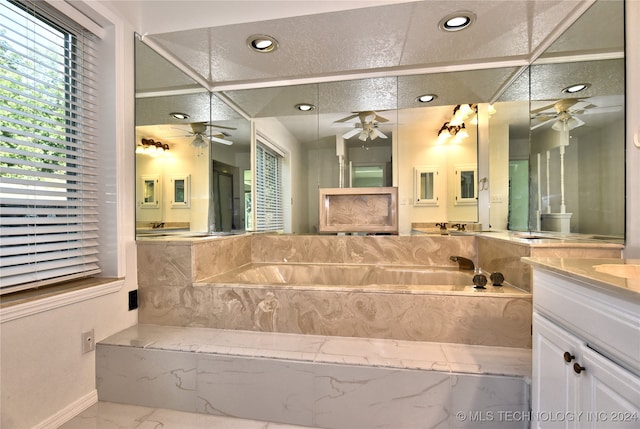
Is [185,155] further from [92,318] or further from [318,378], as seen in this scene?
[318,378]

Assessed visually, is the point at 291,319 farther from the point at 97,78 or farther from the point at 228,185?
the point at 97,78

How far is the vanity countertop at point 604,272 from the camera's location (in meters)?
0.74

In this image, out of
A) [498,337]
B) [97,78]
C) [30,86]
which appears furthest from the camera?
[97,78]

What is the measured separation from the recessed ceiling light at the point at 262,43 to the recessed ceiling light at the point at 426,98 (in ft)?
4.54

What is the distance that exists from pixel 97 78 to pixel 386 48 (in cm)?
186

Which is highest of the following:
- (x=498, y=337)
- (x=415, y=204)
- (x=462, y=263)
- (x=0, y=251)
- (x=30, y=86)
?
(x=30, y=86)

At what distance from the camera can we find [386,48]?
203cm

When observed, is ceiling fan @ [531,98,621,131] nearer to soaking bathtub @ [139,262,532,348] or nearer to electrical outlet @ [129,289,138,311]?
soaking bathtub @ [139,262,532,348]

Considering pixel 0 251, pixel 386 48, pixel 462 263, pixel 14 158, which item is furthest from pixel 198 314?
pixel 386 48

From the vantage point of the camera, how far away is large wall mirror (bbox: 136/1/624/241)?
1.79 meters

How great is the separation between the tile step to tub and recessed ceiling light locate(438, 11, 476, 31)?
190 centimetres

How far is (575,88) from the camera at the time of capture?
5.89 ft

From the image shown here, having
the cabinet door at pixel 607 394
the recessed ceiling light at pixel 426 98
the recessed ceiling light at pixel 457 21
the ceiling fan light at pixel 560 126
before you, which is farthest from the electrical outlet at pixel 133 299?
the ceiling fan light at pixel 560 126

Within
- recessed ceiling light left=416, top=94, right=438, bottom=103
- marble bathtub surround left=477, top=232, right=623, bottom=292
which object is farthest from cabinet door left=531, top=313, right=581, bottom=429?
recessed ceiling light left=416, top=94, right=438, bottom=103
